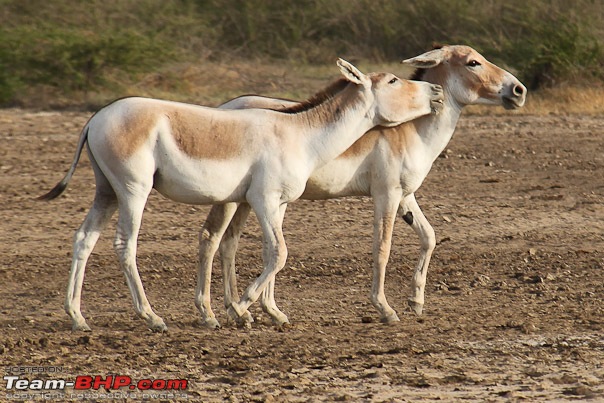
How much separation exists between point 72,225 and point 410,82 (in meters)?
4.43

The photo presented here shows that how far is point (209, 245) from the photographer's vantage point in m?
8.58

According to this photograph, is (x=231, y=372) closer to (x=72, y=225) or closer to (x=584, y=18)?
(x=72, y=225)

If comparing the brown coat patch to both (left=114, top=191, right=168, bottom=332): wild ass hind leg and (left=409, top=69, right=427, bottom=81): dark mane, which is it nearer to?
(left=114, top=191, right=168, bottom=332): wild ass hind leg

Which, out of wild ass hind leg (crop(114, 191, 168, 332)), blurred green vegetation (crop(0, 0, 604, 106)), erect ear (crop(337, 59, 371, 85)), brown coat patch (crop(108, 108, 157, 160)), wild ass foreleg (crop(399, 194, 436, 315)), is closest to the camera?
brown coat patch (crop(108, 108, 157, 160))

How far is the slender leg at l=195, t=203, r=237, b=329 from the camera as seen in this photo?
8445 millimetres

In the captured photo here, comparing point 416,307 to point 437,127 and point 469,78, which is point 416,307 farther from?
point 469,78

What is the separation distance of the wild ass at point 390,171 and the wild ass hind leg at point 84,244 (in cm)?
86

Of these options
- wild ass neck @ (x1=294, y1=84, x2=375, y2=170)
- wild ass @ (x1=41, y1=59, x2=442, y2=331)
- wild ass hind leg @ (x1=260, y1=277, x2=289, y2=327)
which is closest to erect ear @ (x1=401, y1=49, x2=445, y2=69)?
wild ass @ (x1=41, y1=59, x2=442, y2=331)

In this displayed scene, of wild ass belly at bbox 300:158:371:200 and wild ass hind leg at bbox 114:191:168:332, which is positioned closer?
wild ass hind leg at bbox 114:191:168:332

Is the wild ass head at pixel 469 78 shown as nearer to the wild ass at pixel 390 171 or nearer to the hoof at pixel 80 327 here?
the wild ass at pixel 390 171

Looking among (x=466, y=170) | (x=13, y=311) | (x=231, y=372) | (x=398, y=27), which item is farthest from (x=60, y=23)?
(x=231, y=372)

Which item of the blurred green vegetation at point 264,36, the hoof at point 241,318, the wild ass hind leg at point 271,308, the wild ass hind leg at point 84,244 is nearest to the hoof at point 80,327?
the wild ass hind leg at point 84,244

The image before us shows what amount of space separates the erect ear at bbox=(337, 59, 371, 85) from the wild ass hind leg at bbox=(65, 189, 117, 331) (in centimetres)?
182

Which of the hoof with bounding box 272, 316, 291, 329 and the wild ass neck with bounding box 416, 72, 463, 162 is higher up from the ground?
the wild ass neck with bounding box 416, 72, 463, 162
